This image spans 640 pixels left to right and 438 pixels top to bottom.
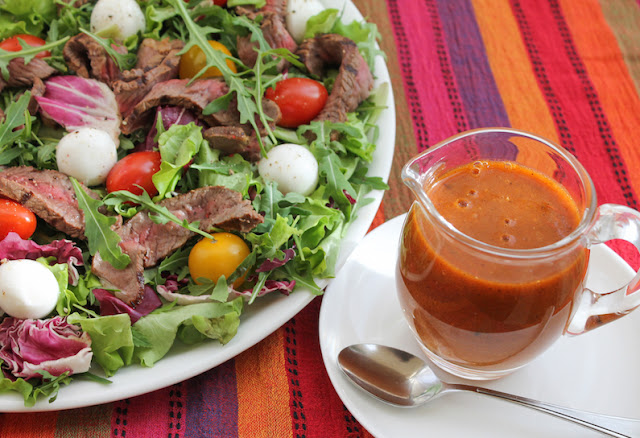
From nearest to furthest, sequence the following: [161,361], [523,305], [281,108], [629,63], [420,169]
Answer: [523,305]
[420,169]
[161,361]
[281,108]
[629,63]

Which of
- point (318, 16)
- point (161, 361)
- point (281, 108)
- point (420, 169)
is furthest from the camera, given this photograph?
point (318, 16)

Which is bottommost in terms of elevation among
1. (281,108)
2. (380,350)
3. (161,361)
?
(161,361)

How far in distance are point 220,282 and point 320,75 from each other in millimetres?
1142

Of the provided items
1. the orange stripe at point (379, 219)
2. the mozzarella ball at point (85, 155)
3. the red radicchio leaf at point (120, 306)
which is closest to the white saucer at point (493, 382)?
the orange stripe at point (379, 219)

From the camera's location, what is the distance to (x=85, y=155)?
213 cm

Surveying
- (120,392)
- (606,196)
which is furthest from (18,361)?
(606,196)

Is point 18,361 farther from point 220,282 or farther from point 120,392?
point 220,282

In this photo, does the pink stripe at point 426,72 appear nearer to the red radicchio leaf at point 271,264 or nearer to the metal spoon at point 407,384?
the red radicchio leaf at point 271,264

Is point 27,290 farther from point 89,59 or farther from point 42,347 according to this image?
point 89,59

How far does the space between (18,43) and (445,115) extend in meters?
1.74

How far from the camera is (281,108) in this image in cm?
241

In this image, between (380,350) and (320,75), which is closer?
(380,350)

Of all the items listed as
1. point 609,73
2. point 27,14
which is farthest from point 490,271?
point 27,14

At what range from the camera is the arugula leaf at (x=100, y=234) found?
1887 millimetres
